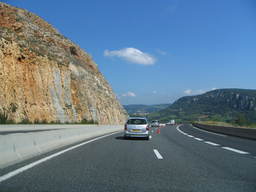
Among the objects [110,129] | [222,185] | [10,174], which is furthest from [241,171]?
[110,129]

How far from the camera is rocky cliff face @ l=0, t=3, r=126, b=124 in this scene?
1454 inches

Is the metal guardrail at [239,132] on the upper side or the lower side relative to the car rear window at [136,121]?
lower

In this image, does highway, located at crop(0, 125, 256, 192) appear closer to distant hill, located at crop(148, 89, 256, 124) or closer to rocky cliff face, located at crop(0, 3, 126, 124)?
rocky cliff face, located at crop(0, 3, 126, 124)

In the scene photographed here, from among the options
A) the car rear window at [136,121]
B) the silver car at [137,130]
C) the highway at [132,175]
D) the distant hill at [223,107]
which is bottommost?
the highway at [132,175]

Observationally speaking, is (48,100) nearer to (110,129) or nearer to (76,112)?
(76,112)

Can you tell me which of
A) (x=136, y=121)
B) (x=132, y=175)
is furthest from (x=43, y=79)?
(x=132, y=175)

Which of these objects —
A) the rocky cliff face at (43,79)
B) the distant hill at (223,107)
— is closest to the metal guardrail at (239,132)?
the rocky cliff face at (43,79)

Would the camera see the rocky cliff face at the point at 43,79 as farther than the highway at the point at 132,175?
Yes

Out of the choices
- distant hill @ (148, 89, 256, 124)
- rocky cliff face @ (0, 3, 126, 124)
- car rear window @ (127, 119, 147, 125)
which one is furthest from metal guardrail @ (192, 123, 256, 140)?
distant hill @ (148, 89, 256, 124)

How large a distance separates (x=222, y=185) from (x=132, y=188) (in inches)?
71.3

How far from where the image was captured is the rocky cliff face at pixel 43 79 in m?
36.9

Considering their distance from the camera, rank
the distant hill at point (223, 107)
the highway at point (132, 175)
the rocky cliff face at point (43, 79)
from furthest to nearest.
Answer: the distant hill at point (223, 107)
the rocky cliff face at point (43, 79)
the highway at point (132, 175)

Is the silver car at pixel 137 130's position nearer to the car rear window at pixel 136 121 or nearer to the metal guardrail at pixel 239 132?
the car rear window at pixel 136 121

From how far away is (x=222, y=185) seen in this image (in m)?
5.65
